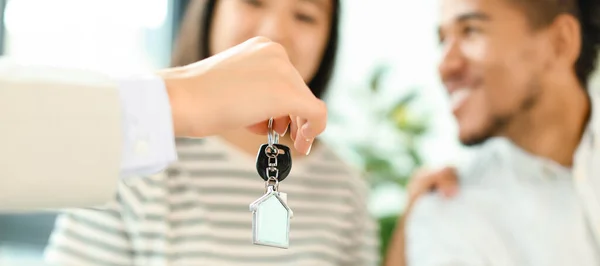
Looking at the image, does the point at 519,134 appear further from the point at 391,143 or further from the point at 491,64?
the point at 391,143

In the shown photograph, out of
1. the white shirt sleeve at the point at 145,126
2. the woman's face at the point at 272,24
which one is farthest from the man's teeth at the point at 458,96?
the white shirt sleeve at the point at 145,126

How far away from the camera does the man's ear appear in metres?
1.36

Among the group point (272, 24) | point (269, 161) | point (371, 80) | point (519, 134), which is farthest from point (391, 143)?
point (269, 161)

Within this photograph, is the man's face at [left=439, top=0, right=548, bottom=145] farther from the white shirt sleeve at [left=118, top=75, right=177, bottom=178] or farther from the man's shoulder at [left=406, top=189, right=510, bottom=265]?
the white shirt sleeve at [left=118, top=75, right=177, bottom=178]

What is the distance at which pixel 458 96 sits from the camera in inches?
54.9

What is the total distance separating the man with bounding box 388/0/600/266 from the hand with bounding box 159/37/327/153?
82 centimetres

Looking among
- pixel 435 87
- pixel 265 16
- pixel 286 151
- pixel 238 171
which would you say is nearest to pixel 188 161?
pixel 238 171

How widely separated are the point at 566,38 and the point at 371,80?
373 millimetres

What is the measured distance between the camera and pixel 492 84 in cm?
137

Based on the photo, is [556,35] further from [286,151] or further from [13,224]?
[13,224]

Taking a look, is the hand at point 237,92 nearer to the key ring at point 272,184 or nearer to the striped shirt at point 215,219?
the key ring at point 272,184

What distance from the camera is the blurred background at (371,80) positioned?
138cm

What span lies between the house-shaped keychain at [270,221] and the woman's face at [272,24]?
0.69 m

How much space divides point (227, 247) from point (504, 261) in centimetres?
50
